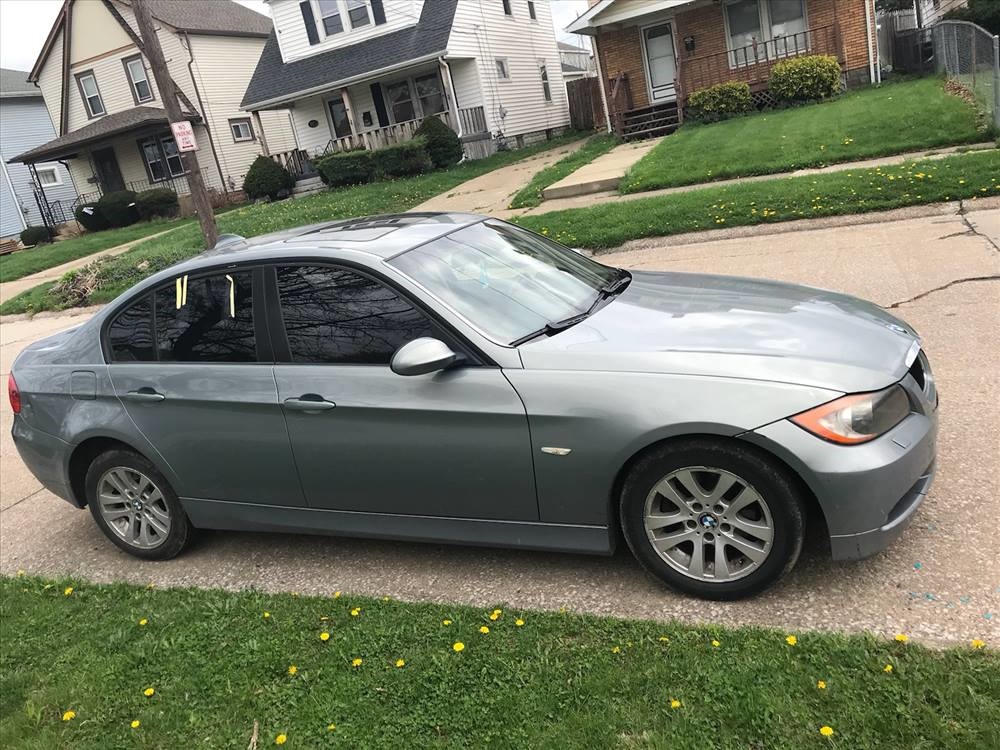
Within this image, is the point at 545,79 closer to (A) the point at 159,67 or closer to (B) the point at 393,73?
(B) the point at 393,73

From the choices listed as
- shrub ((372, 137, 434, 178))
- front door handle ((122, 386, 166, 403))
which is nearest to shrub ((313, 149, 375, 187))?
shrub ((372, 137, 434, 178))

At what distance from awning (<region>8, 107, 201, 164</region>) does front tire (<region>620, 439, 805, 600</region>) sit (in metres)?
29.7

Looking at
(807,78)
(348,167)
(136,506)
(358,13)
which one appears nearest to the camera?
(136,506)

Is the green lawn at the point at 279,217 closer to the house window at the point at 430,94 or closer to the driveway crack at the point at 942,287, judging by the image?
the house window at the point at 430,94

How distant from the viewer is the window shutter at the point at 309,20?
25.4m

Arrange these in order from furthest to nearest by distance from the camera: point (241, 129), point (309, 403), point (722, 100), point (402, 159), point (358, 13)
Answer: point (241, 129) < point (358, 13) < point (402, 159) < point (722, 100) < point (309, 403)

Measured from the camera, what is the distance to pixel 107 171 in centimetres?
3216

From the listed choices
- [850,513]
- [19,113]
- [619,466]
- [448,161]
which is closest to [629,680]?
[619,466]

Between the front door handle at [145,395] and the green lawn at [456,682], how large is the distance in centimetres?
102

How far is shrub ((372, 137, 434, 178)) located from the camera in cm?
2156

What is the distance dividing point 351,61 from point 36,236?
46.9ft

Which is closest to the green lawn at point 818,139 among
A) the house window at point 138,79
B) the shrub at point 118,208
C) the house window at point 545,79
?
the house window at point 545,79

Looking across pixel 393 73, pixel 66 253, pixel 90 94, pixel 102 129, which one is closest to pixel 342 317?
pixel 66 253

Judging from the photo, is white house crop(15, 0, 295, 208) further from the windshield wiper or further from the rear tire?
the windshield wiper
